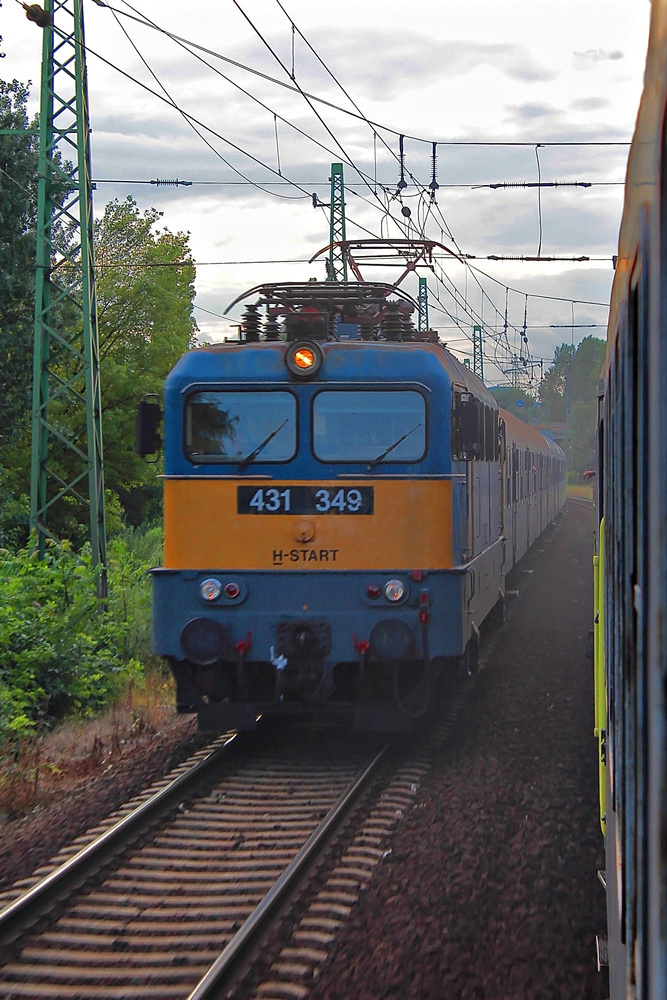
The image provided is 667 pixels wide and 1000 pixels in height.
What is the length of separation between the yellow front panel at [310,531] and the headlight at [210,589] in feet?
0.44

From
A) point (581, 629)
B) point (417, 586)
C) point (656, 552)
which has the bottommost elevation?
point (581, 629)

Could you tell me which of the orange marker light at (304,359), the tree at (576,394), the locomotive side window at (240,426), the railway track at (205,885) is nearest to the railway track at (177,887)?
the railway track at (205,885)

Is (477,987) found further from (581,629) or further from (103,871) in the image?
(581,629)

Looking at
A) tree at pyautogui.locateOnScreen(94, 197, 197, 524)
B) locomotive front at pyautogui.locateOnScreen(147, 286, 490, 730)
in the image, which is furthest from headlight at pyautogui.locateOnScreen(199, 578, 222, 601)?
tree at pyautogui.locateOnScreen(94, 197, 197, 524)

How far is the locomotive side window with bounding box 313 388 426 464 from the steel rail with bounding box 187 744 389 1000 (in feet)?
7.73

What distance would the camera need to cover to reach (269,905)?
5234 mm

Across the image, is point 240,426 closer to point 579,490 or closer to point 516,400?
point 516,400

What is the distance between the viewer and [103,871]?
5863 millimetres

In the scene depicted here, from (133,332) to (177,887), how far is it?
23319mm

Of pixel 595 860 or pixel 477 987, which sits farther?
pixel 595 860

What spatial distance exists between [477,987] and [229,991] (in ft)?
3.38

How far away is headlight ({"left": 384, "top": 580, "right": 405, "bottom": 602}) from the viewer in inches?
310

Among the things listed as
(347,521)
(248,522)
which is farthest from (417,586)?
(248,522)

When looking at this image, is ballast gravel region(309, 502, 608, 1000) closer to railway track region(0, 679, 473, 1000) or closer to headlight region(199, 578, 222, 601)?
railway track region(0, 679, 473, 1000)
